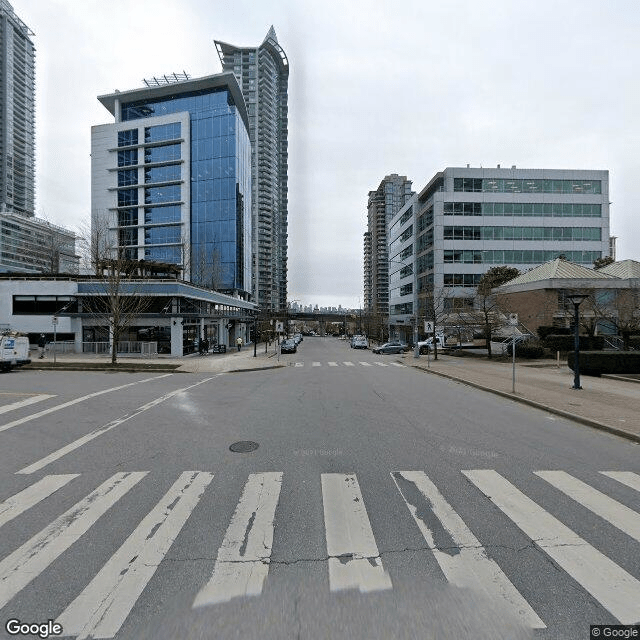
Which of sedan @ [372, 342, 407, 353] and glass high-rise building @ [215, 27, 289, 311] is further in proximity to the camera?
glass high-rise building @ [215, 27, 289, 311]

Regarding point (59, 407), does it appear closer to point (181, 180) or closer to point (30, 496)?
point (30, 496)

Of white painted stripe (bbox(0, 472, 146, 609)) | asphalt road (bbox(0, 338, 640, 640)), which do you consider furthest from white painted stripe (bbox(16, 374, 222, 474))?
white painted stripe (bbox(0, 472, 146, 609))

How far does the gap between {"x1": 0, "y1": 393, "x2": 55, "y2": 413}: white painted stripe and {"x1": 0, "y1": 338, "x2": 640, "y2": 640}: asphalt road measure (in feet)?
7.92

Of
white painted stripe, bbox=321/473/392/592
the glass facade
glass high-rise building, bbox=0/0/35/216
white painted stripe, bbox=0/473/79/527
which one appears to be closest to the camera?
white painted stripe, bbox=321/473/392/592

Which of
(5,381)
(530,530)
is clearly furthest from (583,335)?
(5,381)

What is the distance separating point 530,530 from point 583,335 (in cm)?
2958

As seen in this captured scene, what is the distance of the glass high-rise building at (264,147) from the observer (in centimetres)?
11412

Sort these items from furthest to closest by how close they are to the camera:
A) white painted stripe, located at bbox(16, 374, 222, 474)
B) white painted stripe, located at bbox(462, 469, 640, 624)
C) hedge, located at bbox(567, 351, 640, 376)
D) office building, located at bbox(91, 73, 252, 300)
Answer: office building, located at bbox(91, 73, 252, 300), hedge, located at bbox(567, 351, 640, 376), white painted stripe, located at bbox(16, 374, 222, 474), white painted stripe, located at bbox(462, 469, 640, 624)

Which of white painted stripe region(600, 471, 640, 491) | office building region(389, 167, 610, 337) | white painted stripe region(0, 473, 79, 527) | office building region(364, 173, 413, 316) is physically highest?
office building region(364, 173, 413, 316)

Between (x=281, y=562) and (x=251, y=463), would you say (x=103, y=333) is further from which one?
(x=281, y=562)

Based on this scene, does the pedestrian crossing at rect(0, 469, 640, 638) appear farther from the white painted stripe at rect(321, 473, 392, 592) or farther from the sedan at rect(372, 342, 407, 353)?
the sedan at rect(372, 342, 407, 353)

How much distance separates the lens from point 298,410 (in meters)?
9.07

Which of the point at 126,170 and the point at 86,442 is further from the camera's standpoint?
the point at 126,170

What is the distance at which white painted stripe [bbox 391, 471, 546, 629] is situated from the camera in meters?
2.65
